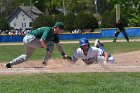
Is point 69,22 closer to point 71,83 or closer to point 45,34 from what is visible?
point 45,34

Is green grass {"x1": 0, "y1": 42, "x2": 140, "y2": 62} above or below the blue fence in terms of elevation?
above

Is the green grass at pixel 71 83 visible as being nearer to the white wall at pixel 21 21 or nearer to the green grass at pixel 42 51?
the green grass at pixel 42 51

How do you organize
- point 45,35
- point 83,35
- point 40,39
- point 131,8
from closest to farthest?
1. point 45,35
2. point 40,39
3. point 131,8
4. point 83,35

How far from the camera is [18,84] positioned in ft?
30.2

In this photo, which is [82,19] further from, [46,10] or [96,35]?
[46,10]

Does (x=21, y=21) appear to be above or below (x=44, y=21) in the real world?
below

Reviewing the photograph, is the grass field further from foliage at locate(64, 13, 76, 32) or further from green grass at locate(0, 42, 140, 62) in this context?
foliage at locate(64, 13, 76, 32)

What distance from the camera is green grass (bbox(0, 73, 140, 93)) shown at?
27.2 ft

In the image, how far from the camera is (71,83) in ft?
30.2

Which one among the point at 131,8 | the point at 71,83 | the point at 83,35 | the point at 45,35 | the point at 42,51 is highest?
the point at 45,35

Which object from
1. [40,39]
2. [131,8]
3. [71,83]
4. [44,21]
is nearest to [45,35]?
[40,39]

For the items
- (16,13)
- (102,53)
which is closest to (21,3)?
(16,13)

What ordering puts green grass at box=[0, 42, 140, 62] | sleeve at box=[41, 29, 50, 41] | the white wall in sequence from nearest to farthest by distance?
sleeve at box=[41, 29, 50, 41]
green grass at box=[0, 42, 140, 62]
the white wall

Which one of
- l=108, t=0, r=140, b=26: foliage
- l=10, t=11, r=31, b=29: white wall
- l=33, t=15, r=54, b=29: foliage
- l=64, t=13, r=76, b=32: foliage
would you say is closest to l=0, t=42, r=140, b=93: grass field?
l=108, t=0, r=140, b=26: foliage
